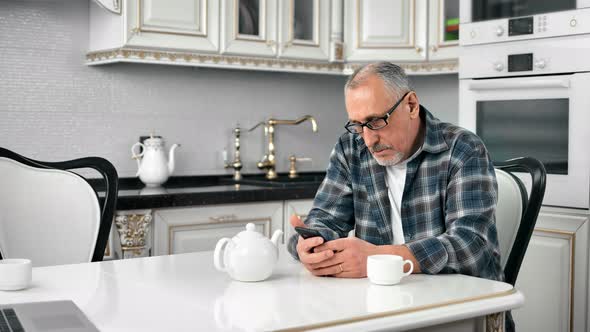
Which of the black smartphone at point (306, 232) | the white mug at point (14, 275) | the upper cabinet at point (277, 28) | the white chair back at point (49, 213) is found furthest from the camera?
the upper cabinet at point (277, 28)

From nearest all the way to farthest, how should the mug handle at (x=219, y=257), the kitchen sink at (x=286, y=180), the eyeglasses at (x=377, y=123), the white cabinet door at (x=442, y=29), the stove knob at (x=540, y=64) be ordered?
the mug handle at (x=219, y=257) → the eyeglasses at (x=377, y=123) → the stove knob at (x=540, y=64) → the kitchen sink at (x=286, y=180) → the white cabinet door at (x=442, y=29)

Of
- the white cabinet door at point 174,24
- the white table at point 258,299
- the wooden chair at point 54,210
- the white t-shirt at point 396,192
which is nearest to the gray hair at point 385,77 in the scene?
the white t-shirt at point 396,192

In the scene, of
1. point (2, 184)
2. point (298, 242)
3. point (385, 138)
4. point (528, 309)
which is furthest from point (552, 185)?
point (2, 184)

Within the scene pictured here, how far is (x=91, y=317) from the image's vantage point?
135 centimetres

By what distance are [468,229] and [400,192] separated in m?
0.36

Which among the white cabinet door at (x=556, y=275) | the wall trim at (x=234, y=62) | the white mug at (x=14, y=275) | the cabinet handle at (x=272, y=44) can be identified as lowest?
the white cabinet door at (x=556, y=275)

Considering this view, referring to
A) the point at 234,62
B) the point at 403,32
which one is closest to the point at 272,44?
the point at 234,62

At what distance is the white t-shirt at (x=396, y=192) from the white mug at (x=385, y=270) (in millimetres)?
503

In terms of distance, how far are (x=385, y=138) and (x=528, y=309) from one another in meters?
1.56

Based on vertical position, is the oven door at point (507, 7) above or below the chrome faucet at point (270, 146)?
above

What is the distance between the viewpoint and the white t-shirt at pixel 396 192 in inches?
83.3

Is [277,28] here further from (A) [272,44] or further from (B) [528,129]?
(B) [528,129]

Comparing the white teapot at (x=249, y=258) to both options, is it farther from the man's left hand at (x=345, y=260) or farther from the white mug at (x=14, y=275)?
the white mug at (x=14, y=275)

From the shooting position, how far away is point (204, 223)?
312 centimetres
